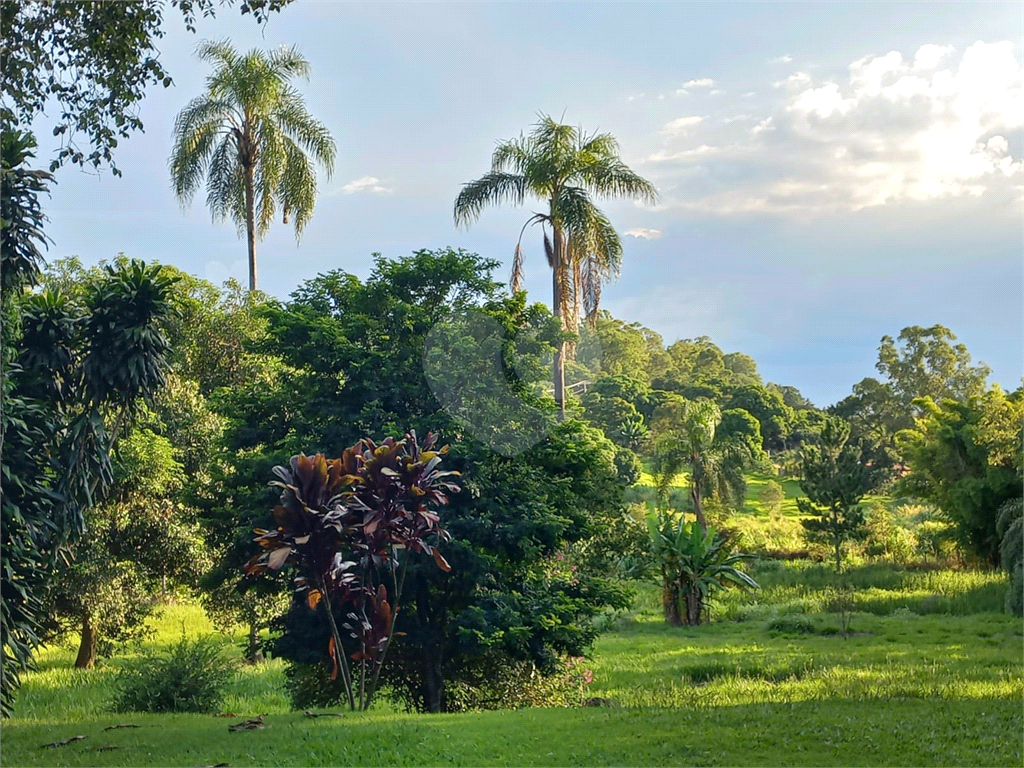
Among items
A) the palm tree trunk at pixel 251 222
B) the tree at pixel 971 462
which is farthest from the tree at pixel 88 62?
the tree at pixel 971 462

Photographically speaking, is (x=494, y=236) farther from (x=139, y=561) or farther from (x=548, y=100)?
(x=139, y=561)

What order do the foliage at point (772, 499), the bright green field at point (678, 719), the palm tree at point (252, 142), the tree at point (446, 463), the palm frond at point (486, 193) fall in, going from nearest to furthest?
1. the bright green field at point (678, 719)
2. the tree at point (446, 463)
3. the palm tree at point (252, 142)
4. the palm frond at point (486, 193)
5. the foliage at point (772, 499)

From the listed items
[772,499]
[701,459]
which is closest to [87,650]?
[701,459]

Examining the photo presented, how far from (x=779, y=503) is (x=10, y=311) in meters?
39.1

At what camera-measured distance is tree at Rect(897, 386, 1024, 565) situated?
23453mm

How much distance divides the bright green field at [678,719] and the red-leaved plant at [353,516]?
1.17 meters

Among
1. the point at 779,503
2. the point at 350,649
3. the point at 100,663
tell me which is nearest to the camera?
the point at 350,649

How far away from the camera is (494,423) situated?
12102 mm

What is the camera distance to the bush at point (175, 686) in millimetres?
11484

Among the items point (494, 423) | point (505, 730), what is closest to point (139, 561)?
point (494, 423)

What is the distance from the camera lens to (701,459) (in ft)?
96.8

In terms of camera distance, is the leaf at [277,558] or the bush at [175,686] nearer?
the leaf at [277,558]

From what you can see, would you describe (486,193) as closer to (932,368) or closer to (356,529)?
(356,529)

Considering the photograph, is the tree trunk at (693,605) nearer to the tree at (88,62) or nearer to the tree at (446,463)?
the tree at (446,463)
